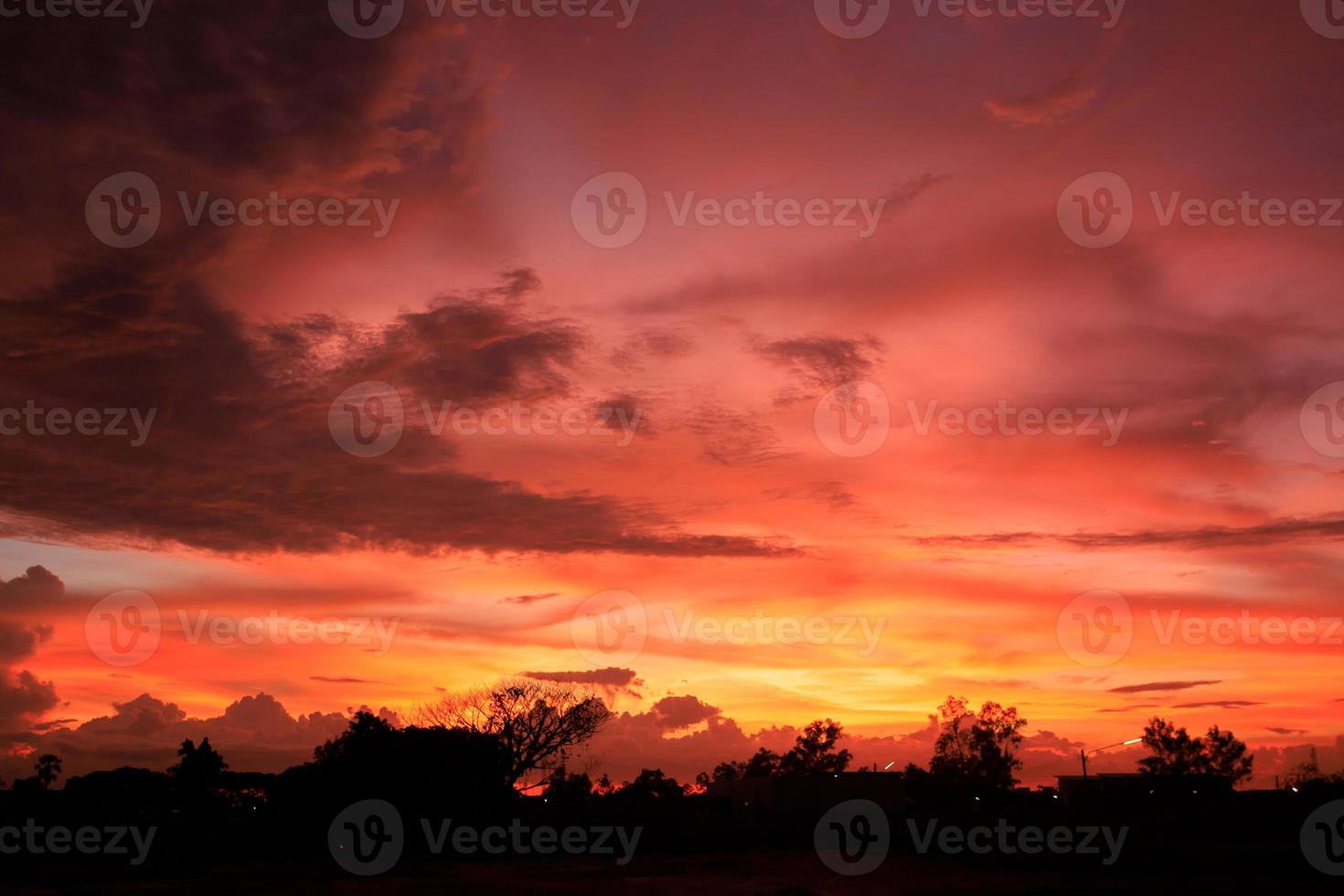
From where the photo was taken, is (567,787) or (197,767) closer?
(197,767)

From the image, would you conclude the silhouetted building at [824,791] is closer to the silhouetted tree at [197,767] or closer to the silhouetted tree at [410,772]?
the silhouetted tree at [410,772]

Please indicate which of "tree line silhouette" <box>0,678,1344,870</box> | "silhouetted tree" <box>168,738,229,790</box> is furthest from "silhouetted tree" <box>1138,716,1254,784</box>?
"silhouetted tree" <box>168,738,229,790</box>

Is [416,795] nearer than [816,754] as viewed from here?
Yes

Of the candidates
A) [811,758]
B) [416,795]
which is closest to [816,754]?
[811,758]

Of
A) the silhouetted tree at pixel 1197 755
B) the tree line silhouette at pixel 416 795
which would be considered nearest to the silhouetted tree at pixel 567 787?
the tree line silhouette at pixel 416 795

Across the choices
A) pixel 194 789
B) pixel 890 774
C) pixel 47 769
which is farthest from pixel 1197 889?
pixel 47 769

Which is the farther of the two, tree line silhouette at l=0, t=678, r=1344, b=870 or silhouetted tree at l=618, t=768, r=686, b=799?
silhouetted tree at l=618, t=768, r=686, b=799

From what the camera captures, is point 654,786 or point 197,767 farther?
point 654,786

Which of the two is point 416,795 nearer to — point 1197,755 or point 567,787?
point 567,787

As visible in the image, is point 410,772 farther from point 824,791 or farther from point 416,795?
point 824,791

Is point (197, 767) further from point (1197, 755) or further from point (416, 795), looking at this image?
point (1197, 755)

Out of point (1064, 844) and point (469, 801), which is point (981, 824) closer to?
point (1064, 844)

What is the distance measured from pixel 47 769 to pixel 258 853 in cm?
8290

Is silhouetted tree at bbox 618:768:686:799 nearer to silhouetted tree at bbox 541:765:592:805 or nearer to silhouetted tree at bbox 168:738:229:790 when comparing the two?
silhouetted tree at bbox 541:765:592:805
